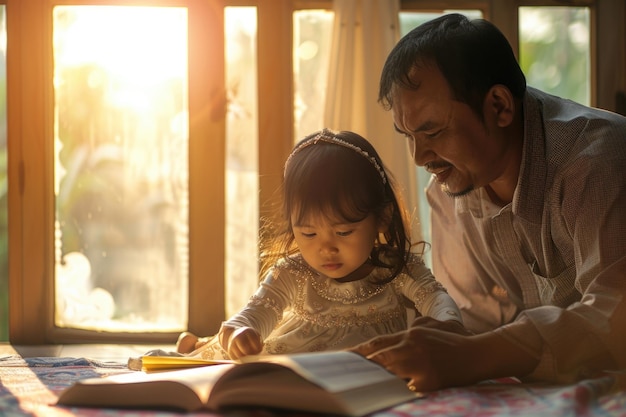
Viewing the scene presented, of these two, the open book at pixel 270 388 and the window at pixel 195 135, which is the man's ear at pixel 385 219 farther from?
the window at pixel 195 135

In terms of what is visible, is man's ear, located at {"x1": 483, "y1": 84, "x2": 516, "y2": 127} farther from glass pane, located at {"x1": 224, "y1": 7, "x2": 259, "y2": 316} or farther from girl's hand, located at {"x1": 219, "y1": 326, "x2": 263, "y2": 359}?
glass pane, located at {"x1": 224, "y1": 7, "x2": 259, "y2": 316}

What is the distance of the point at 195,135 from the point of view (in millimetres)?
2699

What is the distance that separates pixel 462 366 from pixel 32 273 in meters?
1.88

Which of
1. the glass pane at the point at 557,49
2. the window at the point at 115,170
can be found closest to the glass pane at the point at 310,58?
the window at the point at 115,170

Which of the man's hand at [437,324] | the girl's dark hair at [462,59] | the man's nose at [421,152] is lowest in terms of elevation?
the man's hand at [437,324]

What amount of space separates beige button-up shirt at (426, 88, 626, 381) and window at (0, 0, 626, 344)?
2.77 ft

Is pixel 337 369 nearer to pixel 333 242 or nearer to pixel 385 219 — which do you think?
pixel 333 242

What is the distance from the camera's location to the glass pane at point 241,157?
272 centimetres

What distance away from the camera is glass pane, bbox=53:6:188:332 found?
8.93 feet

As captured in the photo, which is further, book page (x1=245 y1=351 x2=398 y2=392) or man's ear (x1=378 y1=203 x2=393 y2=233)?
man's ear (x1=378 y1=203 x2=393 y2=233)

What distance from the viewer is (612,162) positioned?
1.48 meters

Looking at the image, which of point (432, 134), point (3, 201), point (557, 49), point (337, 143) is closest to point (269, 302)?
point (337, 143)

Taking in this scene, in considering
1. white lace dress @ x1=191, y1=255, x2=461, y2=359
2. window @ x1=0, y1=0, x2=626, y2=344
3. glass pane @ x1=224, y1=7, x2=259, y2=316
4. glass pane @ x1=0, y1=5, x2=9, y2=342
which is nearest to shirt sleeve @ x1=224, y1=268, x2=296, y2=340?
white lace dress @ x1=191, y1=255, x2=461, y2=359

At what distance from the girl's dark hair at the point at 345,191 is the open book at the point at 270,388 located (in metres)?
0.49
